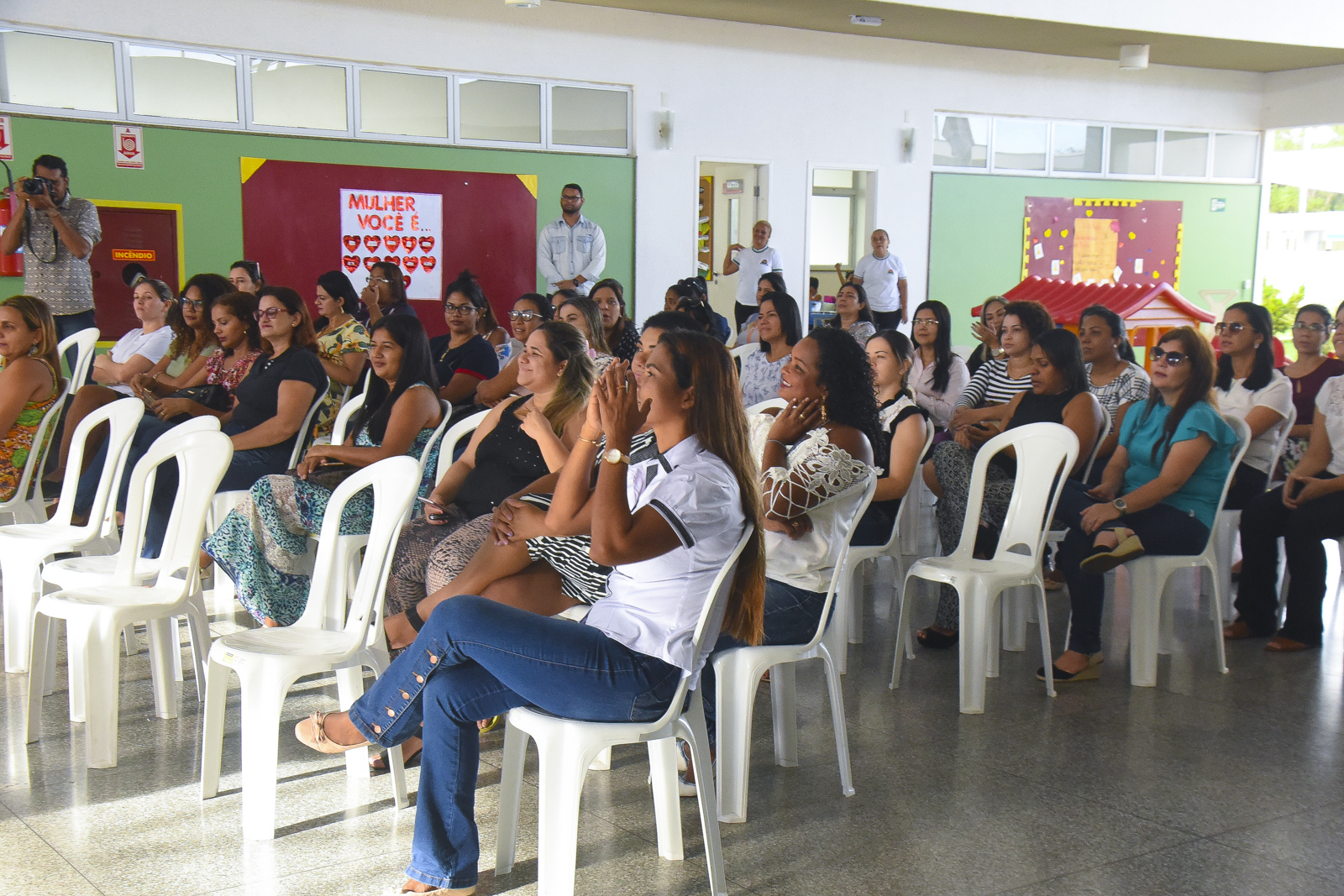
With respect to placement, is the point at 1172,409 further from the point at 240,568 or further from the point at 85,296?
the point at 85,296

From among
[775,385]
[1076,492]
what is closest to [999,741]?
[1076,492]

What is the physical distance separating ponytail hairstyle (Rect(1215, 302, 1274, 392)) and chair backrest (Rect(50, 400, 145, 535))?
4069mm

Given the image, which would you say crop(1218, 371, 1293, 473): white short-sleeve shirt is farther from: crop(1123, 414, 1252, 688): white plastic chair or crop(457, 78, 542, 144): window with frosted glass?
crop(457, 78, 542, 144): window with frosted glass

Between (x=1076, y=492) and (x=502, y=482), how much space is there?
2048 mm

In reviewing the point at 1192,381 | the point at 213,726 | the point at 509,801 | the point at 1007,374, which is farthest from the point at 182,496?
the point at 1007,374

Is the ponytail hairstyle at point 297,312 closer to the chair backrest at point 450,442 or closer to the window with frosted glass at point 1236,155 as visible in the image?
the chair backrest at point 450,442

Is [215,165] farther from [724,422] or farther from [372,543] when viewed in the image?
[724,422]

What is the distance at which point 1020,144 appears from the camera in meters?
12.5

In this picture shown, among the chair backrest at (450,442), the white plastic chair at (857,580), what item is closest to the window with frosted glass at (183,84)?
the chair backrest at (450,442)

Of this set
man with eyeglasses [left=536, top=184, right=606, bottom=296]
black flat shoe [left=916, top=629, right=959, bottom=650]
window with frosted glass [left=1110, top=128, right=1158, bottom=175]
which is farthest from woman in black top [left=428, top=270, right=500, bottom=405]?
window with frosted glass [left=1110, top=128, right=1158, bottom=175]

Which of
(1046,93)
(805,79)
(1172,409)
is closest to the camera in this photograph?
(1172,409)

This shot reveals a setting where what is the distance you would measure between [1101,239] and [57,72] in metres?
10.5

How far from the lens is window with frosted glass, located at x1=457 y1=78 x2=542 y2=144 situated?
982 centimetres

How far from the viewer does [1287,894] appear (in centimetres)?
236
